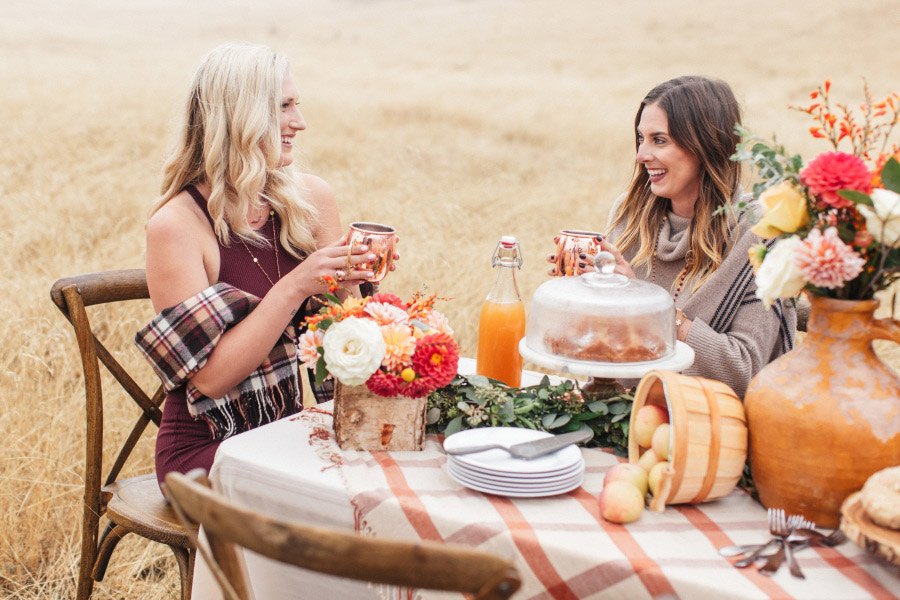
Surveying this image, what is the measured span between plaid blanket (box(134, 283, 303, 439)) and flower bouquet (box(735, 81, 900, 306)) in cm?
141

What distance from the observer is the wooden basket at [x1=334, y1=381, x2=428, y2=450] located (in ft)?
6.61

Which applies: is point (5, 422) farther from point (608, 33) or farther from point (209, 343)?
point (608, 33)

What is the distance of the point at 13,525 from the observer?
11.0ft

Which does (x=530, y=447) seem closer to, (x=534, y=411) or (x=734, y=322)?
(x=534, y=411)

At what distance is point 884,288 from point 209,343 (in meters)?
1.63

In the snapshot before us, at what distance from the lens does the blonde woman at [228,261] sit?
2516mm

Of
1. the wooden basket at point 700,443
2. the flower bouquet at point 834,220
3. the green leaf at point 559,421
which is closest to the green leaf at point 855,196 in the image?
the flower bouquet at point 834,220

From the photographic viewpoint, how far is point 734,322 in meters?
2.79

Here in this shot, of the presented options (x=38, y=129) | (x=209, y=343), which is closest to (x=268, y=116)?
(x=209, y=343)

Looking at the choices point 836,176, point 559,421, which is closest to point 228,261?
point 559,421

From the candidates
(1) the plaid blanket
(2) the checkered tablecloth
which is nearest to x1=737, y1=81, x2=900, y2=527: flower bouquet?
(2) the checkered tablecloth

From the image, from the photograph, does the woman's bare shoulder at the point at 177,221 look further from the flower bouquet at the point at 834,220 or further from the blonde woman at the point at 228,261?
the flower bouquet at the point at 834,220

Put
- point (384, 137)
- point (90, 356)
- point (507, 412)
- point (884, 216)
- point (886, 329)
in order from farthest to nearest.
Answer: point (384, 137), point (90, 356), point (507, 412), point (886, 329), point (884, 216)

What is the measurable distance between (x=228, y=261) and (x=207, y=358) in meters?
0.41
